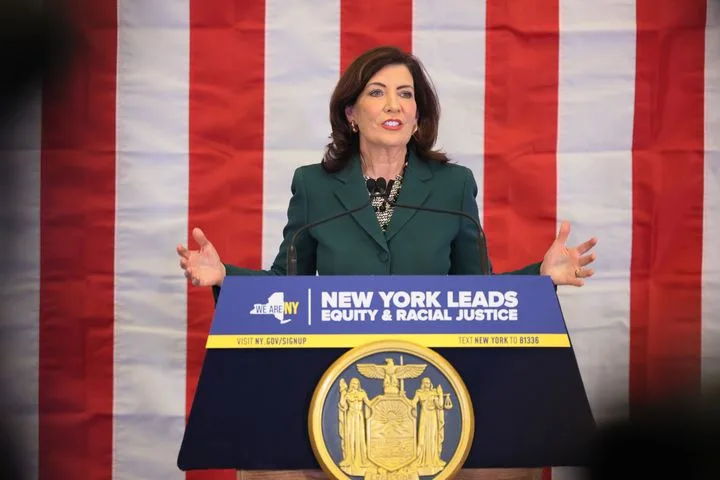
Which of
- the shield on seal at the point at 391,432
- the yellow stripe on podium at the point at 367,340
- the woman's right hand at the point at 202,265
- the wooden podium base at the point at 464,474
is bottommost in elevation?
the wooden podium base at the point at 464,474

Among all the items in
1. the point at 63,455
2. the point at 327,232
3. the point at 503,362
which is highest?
the point at 327,232

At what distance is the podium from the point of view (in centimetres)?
137

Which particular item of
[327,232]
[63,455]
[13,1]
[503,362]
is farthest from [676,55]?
[63,455]

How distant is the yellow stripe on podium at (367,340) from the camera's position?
4.52 feet

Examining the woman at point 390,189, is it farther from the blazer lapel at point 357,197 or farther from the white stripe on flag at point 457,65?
the white stripe on flag at point 457,65

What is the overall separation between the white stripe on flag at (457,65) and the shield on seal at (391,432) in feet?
4.85

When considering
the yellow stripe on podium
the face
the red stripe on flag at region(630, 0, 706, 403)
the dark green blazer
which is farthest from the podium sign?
the red stripe on flag at region(630, 0, 706, 403)

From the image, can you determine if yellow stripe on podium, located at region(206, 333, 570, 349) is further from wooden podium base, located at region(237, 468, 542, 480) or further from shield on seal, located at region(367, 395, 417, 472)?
wooden podium base, located at region(237, 468, 542, 480)

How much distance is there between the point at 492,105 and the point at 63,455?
5.34 ft

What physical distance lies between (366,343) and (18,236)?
1.69m

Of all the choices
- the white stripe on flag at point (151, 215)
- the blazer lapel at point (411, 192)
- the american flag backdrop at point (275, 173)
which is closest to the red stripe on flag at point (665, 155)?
the american flag backdrop at point (275, 173)

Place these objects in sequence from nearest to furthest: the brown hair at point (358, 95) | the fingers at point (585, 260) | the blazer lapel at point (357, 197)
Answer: the fingers at point (585, 260), the blazer lapel at point (357, 197), the brown hair at point (358, 95)

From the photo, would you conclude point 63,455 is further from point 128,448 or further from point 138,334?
point 138,334

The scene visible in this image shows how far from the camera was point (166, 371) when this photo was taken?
2744mm
